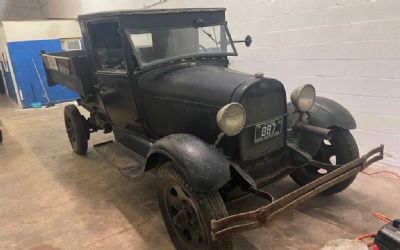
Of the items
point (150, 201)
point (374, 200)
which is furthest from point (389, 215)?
point (150, 201)

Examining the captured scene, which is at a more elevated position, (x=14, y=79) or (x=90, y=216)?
(x=14, y=79)

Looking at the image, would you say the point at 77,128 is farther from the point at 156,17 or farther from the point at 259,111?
the point at 259,111

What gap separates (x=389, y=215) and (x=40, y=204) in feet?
10.4

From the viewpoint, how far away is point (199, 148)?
81.6 inches

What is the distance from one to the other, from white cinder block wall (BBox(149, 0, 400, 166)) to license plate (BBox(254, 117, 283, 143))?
63.5 inches

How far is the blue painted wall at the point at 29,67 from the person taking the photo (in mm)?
7867

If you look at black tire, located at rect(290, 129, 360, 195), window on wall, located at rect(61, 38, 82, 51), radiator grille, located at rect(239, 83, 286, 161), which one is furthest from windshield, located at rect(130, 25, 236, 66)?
window on wall, located at rect(61, 38, 82, 51)

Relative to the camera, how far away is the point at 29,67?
8039 mm

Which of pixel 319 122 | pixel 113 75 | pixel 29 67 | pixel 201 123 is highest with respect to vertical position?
pixel 113 75

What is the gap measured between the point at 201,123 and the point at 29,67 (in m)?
7.06

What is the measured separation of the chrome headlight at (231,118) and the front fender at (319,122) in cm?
76

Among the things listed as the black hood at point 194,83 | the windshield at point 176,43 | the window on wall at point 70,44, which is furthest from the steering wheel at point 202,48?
the window on wall at point 70,44

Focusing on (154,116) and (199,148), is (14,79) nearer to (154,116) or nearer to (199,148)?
(154,116)

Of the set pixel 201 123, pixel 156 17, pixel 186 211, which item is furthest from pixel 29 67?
pixel 186 211
